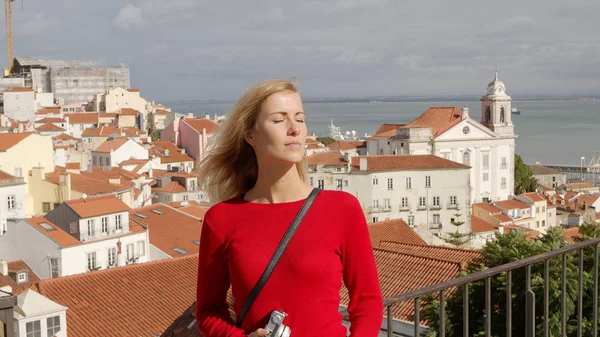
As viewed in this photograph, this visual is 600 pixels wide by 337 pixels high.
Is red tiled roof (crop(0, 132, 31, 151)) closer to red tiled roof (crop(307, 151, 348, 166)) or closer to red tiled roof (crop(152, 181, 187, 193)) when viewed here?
red tiled roof (crop(152, 181, 187, 193))

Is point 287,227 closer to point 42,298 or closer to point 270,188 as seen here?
point 270,188

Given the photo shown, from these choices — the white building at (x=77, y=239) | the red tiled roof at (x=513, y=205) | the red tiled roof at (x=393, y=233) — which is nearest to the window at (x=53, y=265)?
the white building at (x=77, y=239)

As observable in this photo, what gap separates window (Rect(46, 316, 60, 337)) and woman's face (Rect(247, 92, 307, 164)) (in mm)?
13528

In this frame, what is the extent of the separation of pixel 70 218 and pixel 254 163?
24844 mm

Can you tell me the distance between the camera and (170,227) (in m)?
28.0

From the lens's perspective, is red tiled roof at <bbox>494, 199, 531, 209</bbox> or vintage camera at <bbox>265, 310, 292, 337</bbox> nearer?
vintage camera at <bbox>265, 310, 292, 337</bbox>

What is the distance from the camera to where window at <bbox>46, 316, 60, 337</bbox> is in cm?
1477

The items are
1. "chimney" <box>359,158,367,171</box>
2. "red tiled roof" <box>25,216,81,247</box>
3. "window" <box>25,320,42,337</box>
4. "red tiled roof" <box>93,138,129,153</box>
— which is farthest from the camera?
"red tiled roof" <box>93,138,129,153</box>

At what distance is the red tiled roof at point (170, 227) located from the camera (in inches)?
1032

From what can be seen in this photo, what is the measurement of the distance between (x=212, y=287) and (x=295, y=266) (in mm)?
333

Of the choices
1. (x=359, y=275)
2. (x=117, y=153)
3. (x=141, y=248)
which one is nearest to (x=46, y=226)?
(x=141, y=248)

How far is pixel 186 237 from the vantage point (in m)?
26.6

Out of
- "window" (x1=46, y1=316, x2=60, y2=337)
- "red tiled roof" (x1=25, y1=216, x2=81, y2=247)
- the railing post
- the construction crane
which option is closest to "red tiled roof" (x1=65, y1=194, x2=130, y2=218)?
"red tiled roof" (x1=25, y1=216, x2=81, y2=247)

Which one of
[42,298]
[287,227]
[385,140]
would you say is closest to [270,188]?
[287,227]
